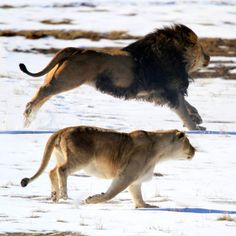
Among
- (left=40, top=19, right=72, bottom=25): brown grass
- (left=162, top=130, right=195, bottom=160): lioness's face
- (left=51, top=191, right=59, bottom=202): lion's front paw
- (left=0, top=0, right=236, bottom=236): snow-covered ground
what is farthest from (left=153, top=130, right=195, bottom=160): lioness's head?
(left=40, top=19, right=72, bottom=25): brown grass

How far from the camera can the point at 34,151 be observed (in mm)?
11430

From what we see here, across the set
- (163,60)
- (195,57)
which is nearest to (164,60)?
(163,60)

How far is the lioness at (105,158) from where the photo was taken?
28.2ft

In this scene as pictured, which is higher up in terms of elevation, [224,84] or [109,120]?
[109,120]

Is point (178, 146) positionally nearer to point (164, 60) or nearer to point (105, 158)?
point (105, 158)

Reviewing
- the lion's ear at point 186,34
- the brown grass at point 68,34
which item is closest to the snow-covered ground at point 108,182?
the lion's ear at point 186,34

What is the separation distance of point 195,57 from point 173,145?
210 inches

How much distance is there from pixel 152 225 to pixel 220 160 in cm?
382

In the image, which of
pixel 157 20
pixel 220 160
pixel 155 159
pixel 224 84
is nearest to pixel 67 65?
pixel 220 160

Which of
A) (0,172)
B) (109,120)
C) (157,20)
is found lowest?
(157,20)

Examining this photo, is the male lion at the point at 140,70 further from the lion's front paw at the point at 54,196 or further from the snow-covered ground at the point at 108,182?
the lion's front paw at the point at 54,196

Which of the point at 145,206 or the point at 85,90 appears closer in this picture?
the point at 145,206

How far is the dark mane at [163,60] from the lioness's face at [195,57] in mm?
112

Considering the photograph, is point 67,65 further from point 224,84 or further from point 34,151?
point 224,84
